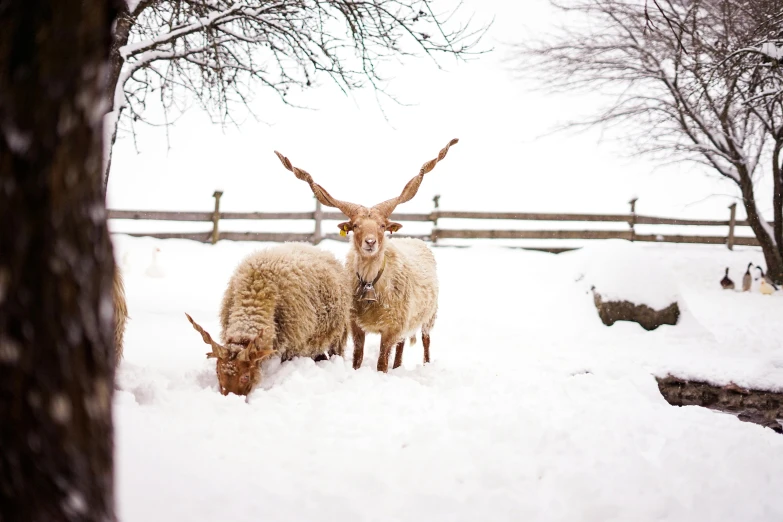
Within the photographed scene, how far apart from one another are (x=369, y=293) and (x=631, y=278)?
612cm

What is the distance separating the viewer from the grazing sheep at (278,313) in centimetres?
370

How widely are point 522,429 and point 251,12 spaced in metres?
4.76

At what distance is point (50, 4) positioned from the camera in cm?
96

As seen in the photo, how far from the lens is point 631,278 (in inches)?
353

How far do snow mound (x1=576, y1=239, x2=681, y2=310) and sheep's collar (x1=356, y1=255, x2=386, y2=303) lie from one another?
557 centimetres

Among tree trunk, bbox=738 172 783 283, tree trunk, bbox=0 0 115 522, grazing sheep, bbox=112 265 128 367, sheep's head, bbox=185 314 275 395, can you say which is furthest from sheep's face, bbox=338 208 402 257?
tree trunk, bbox=738 172 783 283

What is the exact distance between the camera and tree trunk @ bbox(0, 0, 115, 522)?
92 centimetres

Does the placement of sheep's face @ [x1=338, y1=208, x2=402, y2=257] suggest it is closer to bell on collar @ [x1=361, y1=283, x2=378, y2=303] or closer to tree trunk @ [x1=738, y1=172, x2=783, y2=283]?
bell on collar @ [x1=361, y1=283, x2=378, y2=303]

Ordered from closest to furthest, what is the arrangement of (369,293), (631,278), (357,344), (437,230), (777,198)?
(369,293) → (357,344) → (631,278) → (777,198) → (437,230)

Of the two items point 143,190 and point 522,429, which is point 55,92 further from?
point 143,190

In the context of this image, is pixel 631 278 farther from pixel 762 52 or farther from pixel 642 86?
pixel 642 86

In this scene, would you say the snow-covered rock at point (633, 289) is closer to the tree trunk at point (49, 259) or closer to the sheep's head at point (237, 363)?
the sheep's head at point (237, 363)

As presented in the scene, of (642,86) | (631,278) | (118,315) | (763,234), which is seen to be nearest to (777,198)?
(763,234)

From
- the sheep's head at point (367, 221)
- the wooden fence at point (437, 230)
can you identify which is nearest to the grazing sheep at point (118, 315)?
the sheep's head at point (367, 221)
